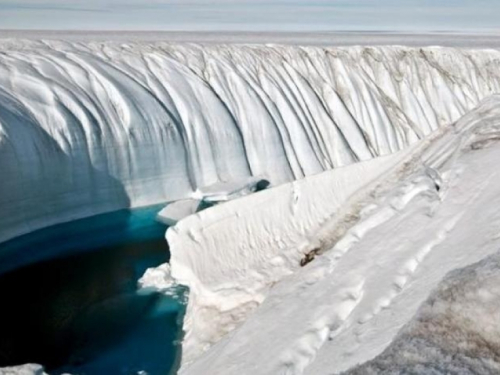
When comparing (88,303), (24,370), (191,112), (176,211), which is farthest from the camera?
(191,112)

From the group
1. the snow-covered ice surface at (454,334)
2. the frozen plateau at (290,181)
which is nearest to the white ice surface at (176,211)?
the frozen plateau at (290,181)

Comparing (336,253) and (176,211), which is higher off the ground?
(336,253)

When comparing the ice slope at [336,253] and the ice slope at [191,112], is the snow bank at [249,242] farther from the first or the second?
the ice slope at [191,112]

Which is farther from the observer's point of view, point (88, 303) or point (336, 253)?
point (88, 303)

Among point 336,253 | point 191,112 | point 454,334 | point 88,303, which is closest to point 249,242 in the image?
point 336,253

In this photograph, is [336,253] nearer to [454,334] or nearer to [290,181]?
[454,334]

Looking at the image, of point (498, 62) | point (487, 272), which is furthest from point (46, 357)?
point (498, 62)

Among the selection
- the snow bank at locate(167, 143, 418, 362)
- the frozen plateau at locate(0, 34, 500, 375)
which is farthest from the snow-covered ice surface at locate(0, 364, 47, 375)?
the snow bank at locate(167, 143, 418, 362)

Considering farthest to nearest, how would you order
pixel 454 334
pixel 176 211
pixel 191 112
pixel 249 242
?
pixel 191 112, pixel 176 211, pixel 249 242, pixel 454 334

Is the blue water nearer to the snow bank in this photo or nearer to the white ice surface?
the white ice surface

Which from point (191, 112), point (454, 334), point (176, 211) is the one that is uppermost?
point (191, 112)
